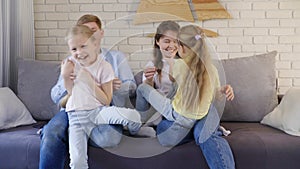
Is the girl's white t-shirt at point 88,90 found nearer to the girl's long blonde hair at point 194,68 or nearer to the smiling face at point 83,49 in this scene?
the smiling face at point 83,49

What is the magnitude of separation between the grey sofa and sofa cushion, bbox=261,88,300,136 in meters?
0.05

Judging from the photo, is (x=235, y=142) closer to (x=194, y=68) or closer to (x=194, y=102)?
(x=194, y=102)

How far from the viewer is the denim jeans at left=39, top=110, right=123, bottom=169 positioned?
1985mm

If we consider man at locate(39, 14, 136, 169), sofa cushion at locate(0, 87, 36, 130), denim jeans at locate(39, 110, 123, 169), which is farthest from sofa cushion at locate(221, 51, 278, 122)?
sofa cushion at locate(0, 87, 36, 130)

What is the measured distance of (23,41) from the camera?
2951 mm

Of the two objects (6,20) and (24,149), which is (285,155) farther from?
(6,20)

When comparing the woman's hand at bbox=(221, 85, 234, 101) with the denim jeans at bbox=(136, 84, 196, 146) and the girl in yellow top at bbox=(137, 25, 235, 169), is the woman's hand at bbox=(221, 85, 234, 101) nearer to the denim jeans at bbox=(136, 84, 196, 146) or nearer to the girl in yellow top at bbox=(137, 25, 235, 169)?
the girl in yellow top at bbox=(137, 25, 235, 169)

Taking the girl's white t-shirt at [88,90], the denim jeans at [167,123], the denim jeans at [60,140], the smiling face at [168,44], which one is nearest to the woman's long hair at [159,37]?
the smiling face at [168,44]

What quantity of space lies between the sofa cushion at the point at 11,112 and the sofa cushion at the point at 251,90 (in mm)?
1201

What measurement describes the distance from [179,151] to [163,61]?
544mm

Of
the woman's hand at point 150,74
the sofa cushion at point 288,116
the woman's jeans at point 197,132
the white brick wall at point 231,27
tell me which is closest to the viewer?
the woman's jeans at point 197,132

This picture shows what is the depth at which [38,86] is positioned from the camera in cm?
264

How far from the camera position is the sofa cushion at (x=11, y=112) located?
2361mm

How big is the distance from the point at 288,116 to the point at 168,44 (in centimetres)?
→ 75
